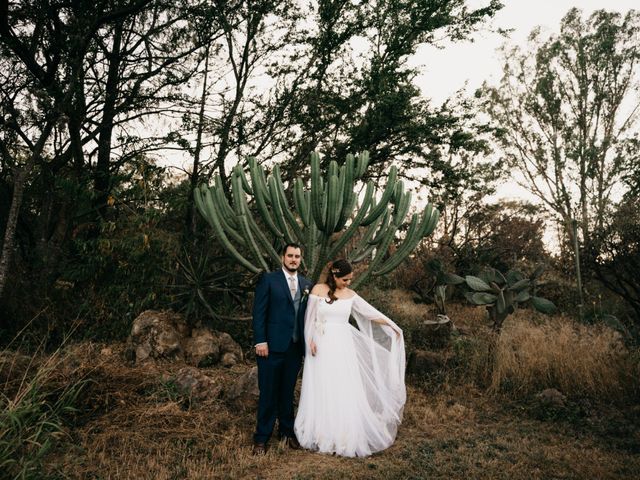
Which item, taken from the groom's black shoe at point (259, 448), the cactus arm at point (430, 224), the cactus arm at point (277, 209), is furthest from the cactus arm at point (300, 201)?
the groom's black shoe at point (259, 448)

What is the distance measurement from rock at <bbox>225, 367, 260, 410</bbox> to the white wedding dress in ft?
2.72

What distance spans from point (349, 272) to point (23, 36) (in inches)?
266

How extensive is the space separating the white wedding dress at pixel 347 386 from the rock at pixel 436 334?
3.22m

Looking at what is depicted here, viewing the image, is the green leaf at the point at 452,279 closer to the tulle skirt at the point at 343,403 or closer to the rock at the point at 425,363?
the rock at the point at 425,363

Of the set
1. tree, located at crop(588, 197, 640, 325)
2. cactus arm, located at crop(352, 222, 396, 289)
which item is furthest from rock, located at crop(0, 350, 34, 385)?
tree, located at crop(588, 197, 640, 325)

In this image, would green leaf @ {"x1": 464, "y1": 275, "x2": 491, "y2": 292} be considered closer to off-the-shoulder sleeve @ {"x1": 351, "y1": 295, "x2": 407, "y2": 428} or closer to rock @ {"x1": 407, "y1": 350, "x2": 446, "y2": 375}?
rock @ {"x1": 407, "y1": 350, "x2": 446, "y2": 375}

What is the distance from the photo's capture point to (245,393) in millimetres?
4773

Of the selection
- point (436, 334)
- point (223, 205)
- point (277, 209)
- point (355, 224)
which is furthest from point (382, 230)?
point (436, 334)

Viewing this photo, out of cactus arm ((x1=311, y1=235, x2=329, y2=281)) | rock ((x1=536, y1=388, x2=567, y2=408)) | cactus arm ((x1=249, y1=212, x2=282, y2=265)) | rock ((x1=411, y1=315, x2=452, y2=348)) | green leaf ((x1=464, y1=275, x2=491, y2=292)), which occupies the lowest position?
rock ((x1=536, y1=388, x2=567, y2=408))

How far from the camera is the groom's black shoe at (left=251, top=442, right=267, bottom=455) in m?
3.76

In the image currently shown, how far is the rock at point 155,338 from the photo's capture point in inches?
235

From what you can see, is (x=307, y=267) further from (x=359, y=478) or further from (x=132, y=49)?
(x=132, y=49)

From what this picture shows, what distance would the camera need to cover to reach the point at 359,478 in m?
3.42

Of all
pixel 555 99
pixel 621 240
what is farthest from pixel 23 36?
pixel 555 99
